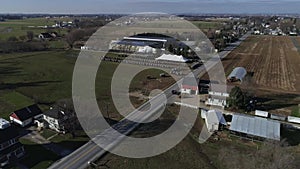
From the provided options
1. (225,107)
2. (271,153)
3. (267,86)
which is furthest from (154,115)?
(267,86)

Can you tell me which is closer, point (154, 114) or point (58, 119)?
point (58, 119)

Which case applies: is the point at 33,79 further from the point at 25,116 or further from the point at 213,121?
the point at 213,121

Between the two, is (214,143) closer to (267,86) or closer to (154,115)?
(154,115)

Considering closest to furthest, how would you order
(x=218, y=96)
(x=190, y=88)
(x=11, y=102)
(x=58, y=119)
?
(x=58, y=119), (x=218, y=96), (x=11, y=102), (x=190, y=88)

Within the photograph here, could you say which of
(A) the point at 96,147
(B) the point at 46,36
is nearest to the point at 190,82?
(A) the point at 96,147

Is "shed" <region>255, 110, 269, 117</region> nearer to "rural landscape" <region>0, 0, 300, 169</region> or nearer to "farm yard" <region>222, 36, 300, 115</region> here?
"rural landscape" <region>0, 0, 300, 169</region>

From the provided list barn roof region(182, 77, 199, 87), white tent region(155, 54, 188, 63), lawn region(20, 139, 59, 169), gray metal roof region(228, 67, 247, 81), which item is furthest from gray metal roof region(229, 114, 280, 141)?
white tent region(155, 54, 188, 63)

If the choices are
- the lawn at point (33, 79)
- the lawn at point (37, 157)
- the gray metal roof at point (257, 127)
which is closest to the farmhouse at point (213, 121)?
the gray metal roof at point (257, 127)

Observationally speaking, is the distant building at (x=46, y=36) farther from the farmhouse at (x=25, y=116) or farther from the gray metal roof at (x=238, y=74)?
the gray metal roof at (x=238, y=74)
